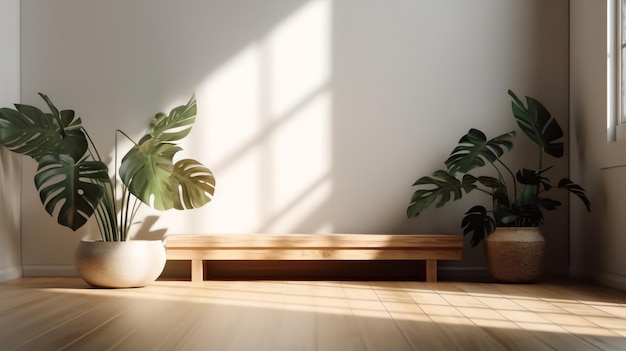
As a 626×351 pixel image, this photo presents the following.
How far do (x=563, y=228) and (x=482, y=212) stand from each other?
630mm

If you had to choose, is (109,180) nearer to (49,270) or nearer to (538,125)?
(49,270)

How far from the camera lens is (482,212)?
4047mm

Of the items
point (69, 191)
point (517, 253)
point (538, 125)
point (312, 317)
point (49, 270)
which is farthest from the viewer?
point (49, 270)

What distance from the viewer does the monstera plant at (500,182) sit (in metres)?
3.97

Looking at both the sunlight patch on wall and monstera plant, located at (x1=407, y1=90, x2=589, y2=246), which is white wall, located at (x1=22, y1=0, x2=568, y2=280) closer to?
the sunlight patch on wall

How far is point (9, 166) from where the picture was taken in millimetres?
4227

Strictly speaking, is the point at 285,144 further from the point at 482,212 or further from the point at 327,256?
the point at 482,212

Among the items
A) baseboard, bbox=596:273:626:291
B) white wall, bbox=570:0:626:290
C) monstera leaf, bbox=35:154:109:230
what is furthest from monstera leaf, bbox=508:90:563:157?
monstera leaf, bbox=35:154:109:230

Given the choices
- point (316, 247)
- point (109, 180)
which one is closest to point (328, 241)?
point (316, 247)

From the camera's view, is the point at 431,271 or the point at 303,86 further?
the point at 303,86

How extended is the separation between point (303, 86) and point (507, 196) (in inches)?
52.7

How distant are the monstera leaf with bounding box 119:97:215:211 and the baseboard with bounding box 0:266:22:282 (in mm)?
868

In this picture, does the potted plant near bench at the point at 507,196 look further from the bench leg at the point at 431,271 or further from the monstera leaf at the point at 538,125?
the bench leg at the point at 431,271

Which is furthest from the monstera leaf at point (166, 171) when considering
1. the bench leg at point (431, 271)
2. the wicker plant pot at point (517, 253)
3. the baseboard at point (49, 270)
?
the wicker plant pot at point (517, 253)
